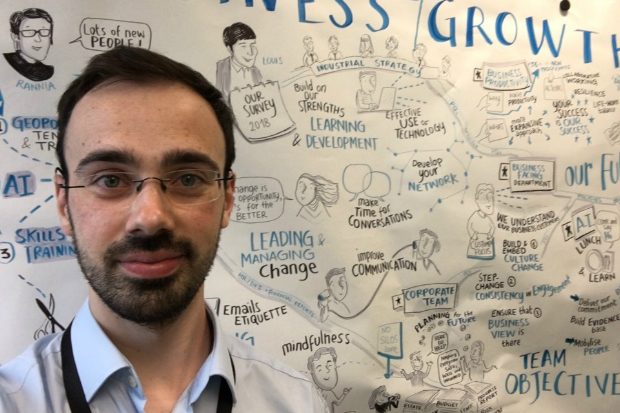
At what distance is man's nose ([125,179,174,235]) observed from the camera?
78cm

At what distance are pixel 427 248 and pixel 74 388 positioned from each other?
1.09 metres

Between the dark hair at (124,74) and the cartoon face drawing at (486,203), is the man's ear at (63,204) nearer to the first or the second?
the dark hair at (124,74)

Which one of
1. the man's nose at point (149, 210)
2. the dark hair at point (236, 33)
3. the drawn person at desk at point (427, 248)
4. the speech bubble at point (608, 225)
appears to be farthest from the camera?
the speech bubble at point (608, 225)

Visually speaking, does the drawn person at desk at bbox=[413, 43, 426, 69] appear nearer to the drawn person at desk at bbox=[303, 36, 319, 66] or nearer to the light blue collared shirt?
the drawn person at desk at bbox=[303, 36, 319, 66]

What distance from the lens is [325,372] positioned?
1.43m

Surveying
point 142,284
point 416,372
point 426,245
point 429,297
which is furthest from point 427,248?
point 142,284

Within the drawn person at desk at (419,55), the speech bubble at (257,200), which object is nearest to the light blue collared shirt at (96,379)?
the speech bubble at (257,200)

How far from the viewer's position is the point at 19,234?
1.16 meters

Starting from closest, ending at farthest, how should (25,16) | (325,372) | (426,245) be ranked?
(25,16) → (325,372) → (426,245)

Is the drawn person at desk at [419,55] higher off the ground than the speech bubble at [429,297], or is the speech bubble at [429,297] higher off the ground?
the drawn person at desk at [419,55]

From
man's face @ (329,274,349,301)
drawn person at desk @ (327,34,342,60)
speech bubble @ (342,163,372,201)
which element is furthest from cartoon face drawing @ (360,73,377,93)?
man's face @ (329,274,349,301)

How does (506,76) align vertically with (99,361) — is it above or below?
above

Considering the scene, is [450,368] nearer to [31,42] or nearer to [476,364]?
[476,364]

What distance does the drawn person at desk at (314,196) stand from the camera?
141 centimetres
